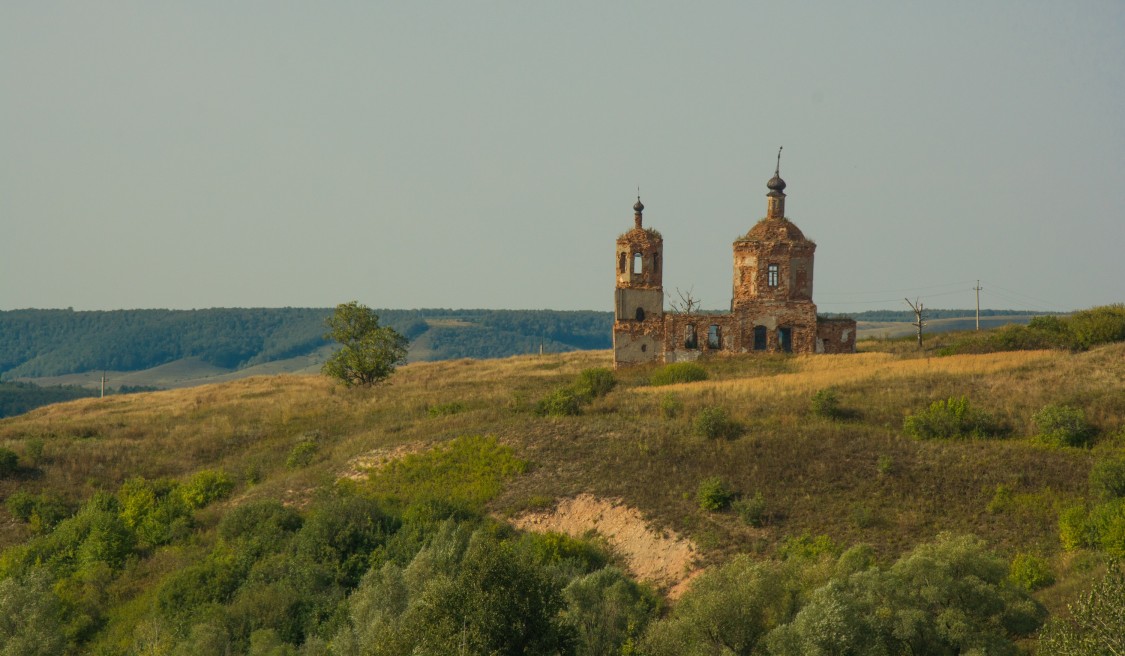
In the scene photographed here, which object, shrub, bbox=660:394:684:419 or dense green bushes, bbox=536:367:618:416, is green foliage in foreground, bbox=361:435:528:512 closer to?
dense green bushes, bbox=536:367:618:416

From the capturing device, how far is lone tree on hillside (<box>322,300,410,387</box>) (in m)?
68.4

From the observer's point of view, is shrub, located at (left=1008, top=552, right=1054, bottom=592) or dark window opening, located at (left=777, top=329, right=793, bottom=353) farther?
dark window opening, located at (left=777, top=329, right=793, bottom=353)

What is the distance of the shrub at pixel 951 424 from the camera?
40.7 meters

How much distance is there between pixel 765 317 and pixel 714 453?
24216 millimetres

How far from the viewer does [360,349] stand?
69.1m

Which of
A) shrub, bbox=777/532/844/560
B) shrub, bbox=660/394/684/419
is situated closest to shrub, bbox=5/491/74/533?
shrub, bbox=660/394/684/419

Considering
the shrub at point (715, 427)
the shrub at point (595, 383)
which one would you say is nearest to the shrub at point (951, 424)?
the shrub at point (715, 427)

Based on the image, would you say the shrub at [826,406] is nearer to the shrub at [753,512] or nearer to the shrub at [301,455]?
the shrub at [753,512]

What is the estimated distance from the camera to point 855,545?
32.9 metres

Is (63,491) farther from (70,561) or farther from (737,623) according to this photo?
(737,623)

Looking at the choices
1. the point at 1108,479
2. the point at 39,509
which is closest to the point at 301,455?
the point at 39,509

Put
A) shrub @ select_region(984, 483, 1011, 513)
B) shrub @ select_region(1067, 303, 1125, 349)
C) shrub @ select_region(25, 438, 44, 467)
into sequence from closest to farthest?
shrub @ select_region(984, 483, 1011, 513) → shrub @ select_region(25, 438, 44, 467) → shrub @ select_region(1067, 303, 1125, 349)

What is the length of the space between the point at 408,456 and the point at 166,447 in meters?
14.7

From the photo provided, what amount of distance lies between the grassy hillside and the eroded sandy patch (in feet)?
1.44
